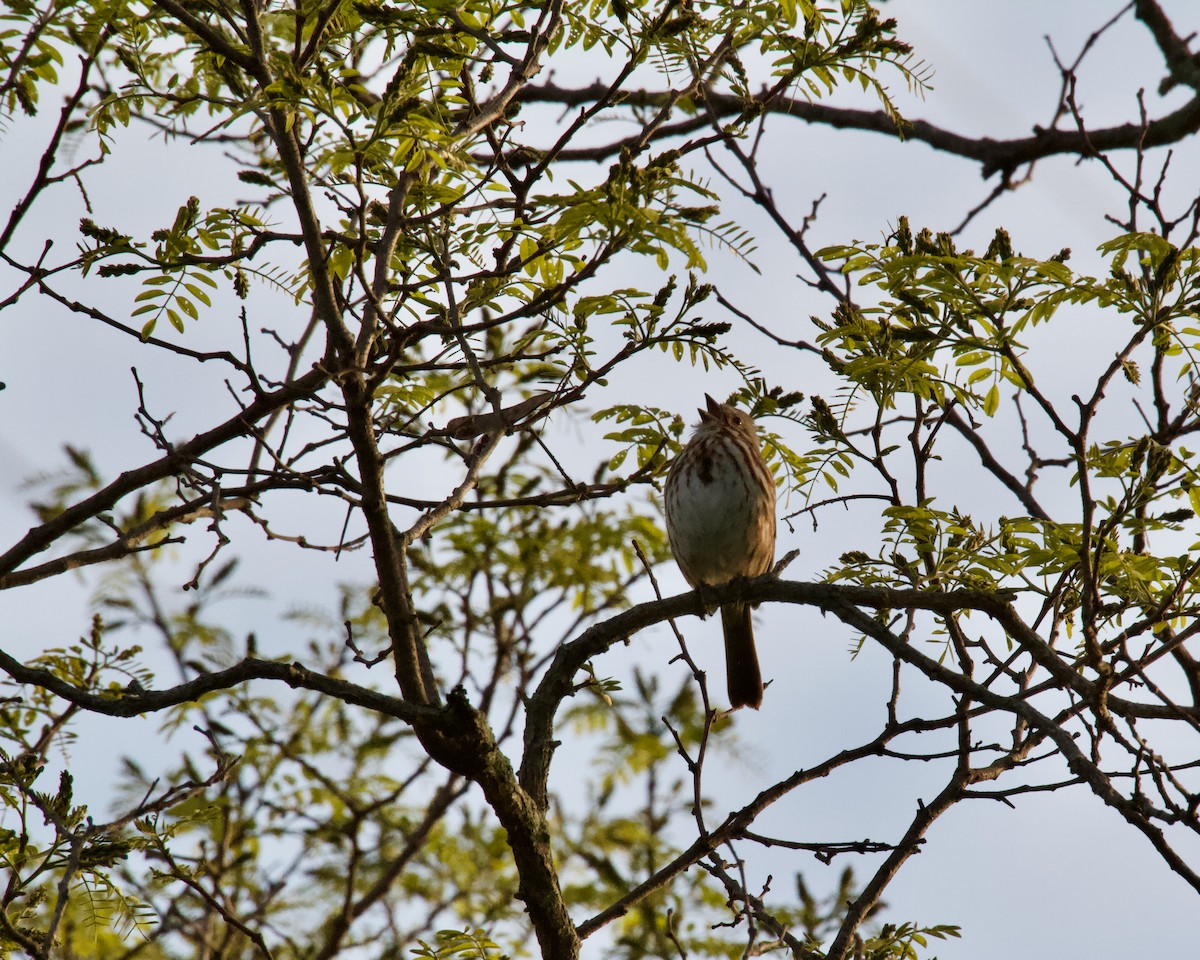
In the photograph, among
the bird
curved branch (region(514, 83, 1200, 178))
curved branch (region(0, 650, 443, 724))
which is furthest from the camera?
curved branch (region(514, 83, 1200, 178))

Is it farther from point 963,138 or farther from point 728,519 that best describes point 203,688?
point 963,138

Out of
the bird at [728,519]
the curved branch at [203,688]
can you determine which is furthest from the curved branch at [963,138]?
the curved branch at [203,688]

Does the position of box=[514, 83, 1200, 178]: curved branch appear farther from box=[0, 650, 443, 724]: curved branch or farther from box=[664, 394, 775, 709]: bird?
box=[0, 650, 443, 724]: curved branch

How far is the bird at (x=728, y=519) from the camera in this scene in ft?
22.4

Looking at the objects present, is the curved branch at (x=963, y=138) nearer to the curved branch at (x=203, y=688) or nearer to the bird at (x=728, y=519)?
the bird at (x=728, y=519)

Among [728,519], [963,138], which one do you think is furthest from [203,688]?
[963,138]

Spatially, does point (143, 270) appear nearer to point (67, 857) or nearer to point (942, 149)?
point (67, 857)

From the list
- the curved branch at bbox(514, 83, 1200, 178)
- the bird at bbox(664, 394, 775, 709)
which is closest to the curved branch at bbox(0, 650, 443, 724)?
the bird at bbox(664, 394, 775, 709)

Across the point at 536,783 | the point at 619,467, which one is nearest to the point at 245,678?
the point at 536,783

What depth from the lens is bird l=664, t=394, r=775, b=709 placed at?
684 cm

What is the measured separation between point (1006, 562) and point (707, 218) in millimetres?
1655

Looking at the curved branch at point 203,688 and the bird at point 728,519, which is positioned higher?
the bird at point 728,519

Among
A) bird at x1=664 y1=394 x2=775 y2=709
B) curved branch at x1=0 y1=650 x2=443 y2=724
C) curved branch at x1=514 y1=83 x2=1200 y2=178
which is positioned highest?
curved branch at x1=514 y1=83 x2=1200 y2=178

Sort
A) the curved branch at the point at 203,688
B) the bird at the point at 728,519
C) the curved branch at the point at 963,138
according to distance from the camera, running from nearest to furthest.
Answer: the curved branch at the point at 203,688
the bird at the point at 728,519
the curved branch at the point at 963,138
